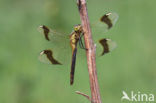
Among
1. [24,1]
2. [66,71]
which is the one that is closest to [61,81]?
[66,71]

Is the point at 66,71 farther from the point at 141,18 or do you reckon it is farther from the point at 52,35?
the point at 52,35

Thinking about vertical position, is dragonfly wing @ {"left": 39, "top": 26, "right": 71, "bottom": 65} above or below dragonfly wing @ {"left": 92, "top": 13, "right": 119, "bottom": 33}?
below

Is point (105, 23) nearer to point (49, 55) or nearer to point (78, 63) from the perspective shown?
point (49, 55)

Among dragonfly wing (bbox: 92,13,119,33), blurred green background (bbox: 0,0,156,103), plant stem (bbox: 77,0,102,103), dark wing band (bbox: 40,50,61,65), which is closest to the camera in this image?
plant stem (bbox: 77,0,102,103)

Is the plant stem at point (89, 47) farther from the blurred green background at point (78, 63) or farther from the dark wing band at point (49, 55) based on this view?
the blurred green background at point (78, 63)

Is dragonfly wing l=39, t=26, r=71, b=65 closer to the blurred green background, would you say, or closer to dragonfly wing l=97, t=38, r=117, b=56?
dragonfly wing l=97, t=38, r=117, b=56

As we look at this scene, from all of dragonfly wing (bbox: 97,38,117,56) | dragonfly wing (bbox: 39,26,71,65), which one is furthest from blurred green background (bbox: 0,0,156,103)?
dragonfly wing (bbox: 97,38,117,56)

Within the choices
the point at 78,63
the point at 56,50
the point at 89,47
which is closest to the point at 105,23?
the point at 56,50
